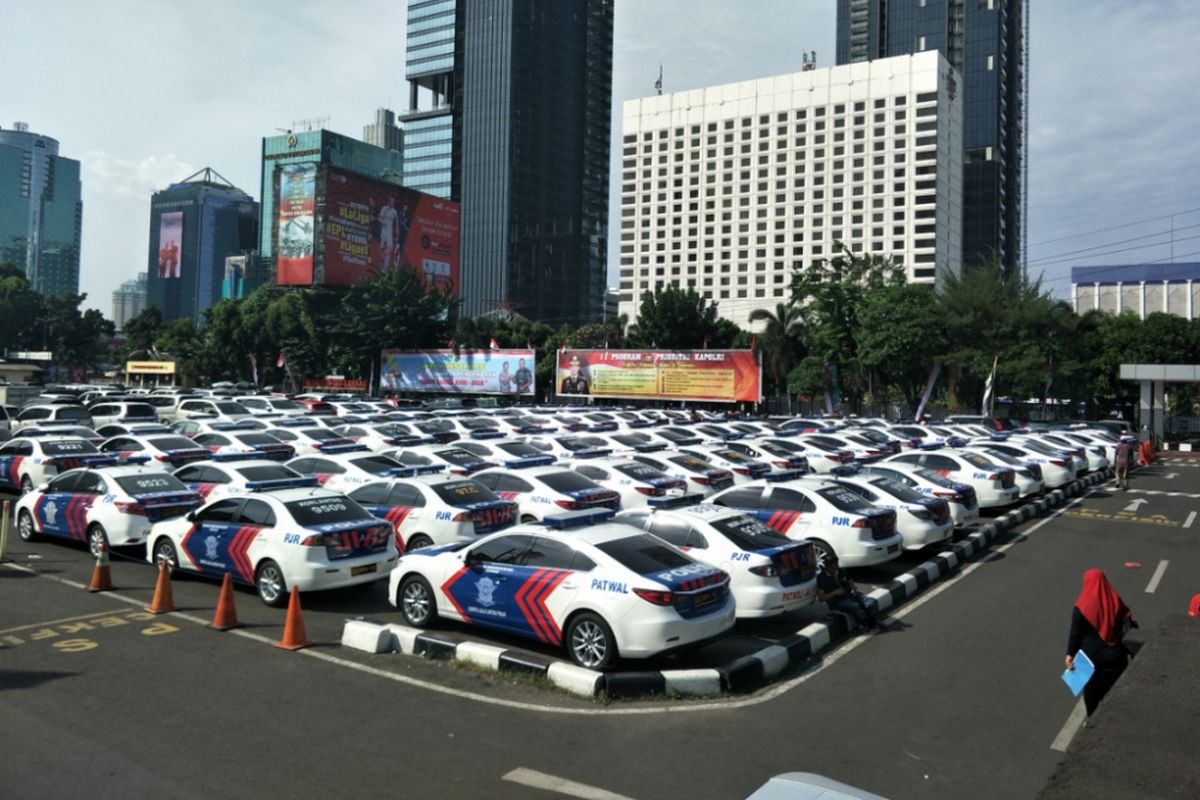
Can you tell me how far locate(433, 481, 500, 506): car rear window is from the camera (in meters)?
13.3

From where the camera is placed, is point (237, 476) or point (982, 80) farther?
point (982, 80)

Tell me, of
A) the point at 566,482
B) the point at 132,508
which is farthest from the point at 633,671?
the point at 132,508

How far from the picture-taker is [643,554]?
9.13 m

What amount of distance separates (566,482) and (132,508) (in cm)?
651

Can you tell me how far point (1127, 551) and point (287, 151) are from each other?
200 m

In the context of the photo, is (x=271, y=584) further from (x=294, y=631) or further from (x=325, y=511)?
(x=294, y=631)

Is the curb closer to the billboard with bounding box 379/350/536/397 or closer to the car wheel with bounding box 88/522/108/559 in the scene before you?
the car wheel with bounding box 88/522/108/559

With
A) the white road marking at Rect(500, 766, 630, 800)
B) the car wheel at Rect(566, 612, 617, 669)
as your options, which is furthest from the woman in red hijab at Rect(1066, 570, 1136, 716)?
the car wheel at Rect(566, 612, 617, 669)

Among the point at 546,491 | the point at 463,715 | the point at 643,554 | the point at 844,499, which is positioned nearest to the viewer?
the point at 463,715

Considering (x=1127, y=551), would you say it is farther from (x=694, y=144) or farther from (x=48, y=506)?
(x=694, y=144)

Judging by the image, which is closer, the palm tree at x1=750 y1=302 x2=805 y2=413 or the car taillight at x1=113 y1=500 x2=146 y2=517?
the car taillight at x1=113 y1=500 x2=146 y2=517

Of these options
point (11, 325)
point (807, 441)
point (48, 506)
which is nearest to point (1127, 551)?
point (807, 441)

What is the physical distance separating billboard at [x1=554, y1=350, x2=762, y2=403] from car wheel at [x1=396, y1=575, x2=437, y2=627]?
41170 millimetres

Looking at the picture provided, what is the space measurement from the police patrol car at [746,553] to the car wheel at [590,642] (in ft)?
6.69
